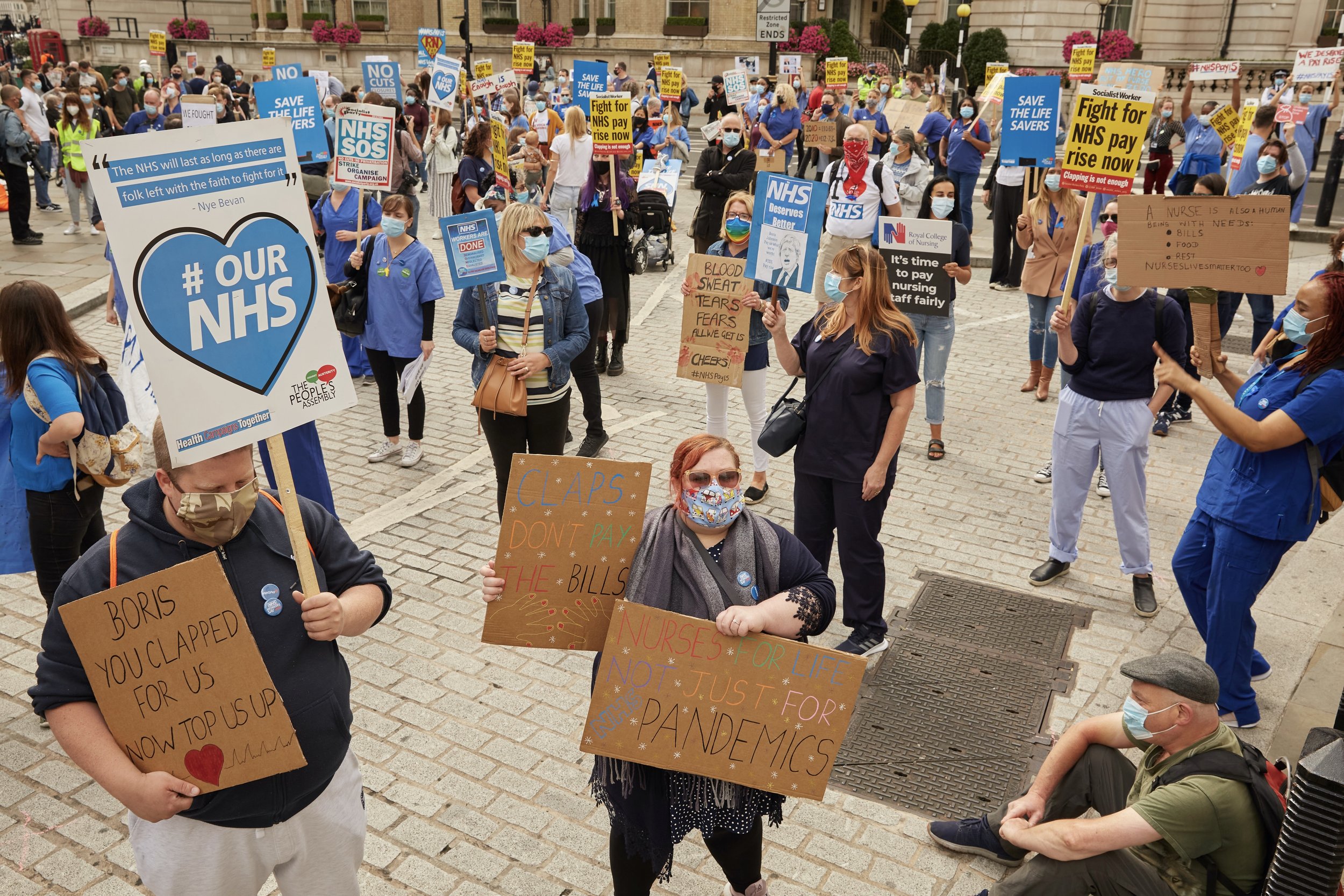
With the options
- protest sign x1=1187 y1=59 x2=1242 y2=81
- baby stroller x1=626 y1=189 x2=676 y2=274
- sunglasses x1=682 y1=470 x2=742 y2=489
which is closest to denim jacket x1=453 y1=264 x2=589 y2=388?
sunglasses x1=682 y1=470 x2=742 y2=489

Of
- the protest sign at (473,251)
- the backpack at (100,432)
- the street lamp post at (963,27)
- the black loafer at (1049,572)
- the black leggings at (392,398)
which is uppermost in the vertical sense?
the street lamp post at (963,27)

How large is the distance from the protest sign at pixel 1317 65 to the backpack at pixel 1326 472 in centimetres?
1484

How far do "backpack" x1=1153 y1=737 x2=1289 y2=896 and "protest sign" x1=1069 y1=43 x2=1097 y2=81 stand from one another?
15.2m

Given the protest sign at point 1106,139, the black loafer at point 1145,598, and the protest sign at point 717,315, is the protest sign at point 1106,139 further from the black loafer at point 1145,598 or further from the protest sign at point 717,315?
the black loafer at point 1145,598

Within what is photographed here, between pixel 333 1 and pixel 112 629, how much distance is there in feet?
170

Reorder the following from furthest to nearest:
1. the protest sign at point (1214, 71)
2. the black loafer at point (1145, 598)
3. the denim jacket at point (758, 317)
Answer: the protest sign at point (1214, 71)
the denim jacket at point (758, 317)
the black loafer at point (1145, 598)

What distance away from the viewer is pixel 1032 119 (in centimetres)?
1054

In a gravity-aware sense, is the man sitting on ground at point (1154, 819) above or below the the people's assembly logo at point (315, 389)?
below

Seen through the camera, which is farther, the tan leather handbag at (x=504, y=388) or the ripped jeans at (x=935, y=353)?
the ripped jeans at (x=935, y=353)

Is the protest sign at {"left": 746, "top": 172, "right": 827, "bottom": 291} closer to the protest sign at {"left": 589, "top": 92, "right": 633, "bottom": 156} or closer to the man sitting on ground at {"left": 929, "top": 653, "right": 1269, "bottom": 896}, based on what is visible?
the man sitting on ground at {"left": 929, "top": 653, "right": 1269, "bottom": 896}

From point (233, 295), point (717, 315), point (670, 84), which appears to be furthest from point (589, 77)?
point (233, 295)

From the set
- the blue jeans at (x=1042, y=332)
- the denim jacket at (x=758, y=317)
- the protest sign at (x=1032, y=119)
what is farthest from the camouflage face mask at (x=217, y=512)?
the protest sign at (x=1032, y=119)

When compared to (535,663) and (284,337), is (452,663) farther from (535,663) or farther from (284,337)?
(284,337)

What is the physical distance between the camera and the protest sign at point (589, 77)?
14.4m
